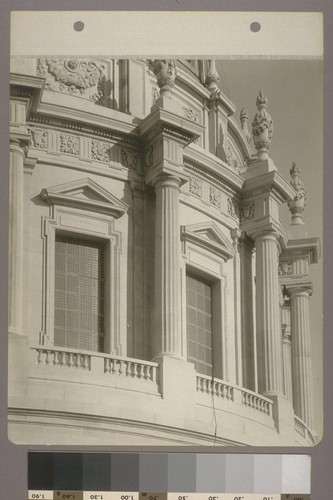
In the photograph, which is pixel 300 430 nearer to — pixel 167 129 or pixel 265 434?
pixel 265 434

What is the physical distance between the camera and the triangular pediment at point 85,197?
3.25 metres

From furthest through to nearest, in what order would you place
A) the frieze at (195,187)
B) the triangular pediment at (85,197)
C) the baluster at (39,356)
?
the frieze at (195,187)
the triangular pediment at (85,197)
the baluster at (39,356)

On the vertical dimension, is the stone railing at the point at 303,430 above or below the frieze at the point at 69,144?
below

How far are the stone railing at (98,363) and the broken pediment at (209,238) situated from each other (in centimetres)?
40

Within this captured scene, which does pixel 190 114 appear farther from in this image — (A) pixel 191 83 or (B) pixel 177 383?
(B) pixel 177 383

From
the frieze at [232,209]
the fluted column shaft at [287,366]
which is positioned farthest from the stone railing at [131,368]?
the frieze at [232,209]

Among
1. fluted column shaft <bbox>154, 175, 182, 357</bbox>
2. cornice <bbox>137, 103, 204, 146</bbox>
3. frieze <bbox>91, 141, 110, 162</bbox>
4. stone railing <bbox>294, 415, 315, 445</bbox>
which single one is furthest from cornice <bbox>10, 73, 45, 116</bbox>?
stone railing <bbox>294, 415, 315, 445</bbox>

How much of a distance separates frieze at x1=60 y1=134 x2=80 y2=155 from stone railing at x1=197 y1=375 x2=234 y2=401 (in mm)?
768

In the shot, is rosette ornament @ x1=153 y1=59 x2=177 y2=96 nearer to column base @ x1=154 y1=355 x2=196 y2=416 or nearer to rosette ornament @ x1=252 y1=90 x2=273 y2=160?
rosette ornament @ x1=252 y1=90 x2=273 y2=160

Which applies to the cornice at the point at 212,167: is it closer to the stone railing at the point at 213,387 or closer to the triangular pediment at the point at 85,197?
the triangular pediment at the point at 85,197

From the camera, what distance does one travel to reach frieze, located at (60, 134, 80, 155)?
10.8 feet

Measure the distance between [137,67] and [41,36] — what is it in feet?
0.98

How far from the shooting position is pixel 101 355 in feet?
10.5

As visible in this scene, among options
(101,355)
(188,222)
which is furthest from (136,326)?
(188,222)
